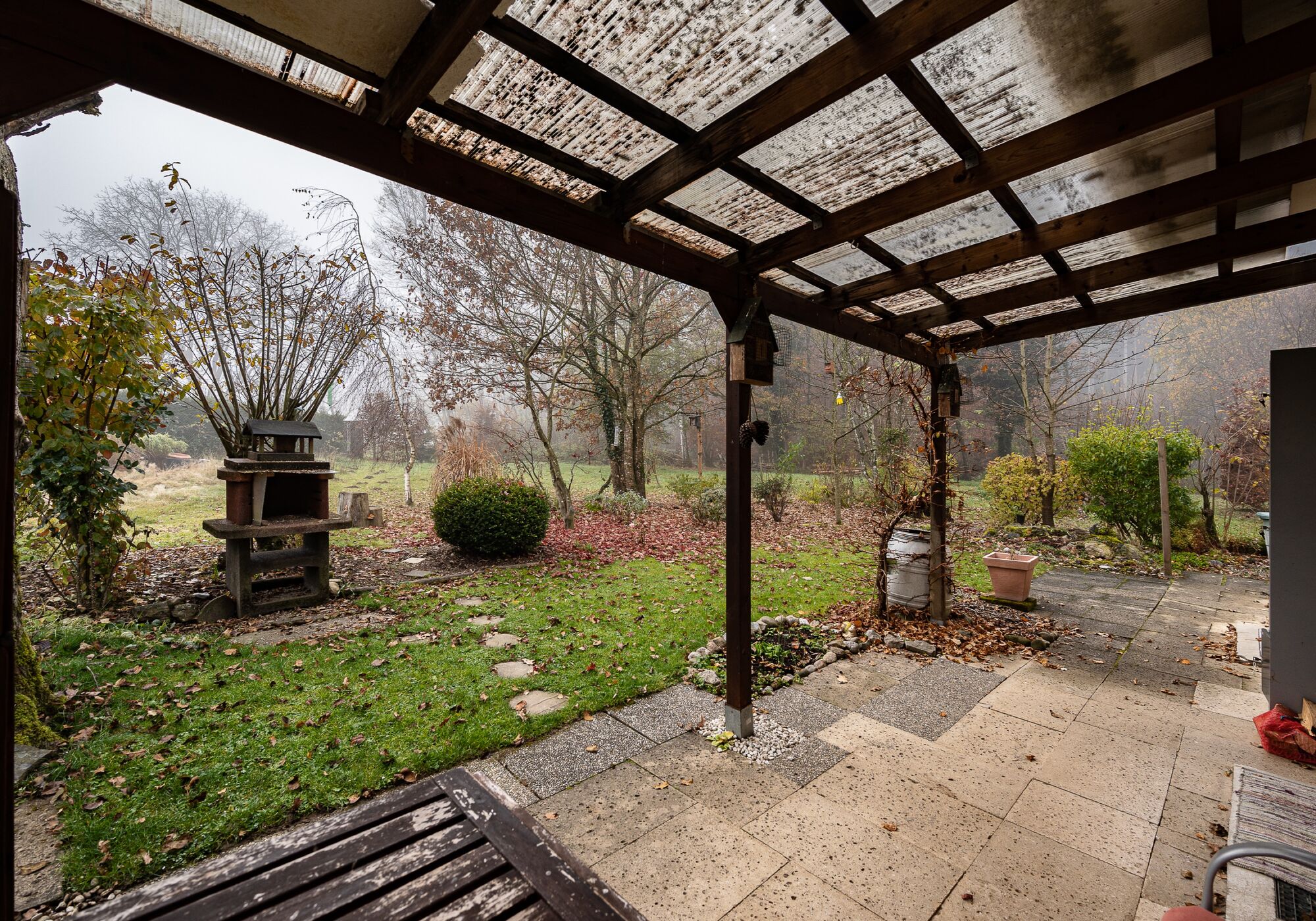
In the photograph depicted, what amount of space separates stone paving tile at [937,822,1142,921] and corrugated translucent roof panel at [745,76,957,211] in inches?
107

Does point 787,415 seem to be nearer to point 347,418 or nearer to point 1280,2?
point 347,418

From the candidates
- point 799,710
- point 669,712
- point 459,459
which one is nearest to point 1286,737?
point 799,710

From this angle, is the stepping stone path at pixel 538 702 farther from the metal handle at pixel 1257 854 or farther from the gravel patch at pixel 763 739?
the metal handle at pixel 1257 854

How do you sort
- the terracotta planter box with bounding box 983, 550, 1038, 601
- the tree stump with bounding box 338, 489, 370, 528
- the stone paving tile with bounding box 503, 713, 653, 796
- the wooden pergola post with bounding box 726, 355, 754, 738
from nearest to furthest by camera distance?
the stone paving tile with bounding box 503, 713, 653, 796, the wooden pergola post with bounding box 726, 355, 754, 738, the terracotta planter box with bounding box 983, 550, 1038, 601, the tree stump with bounding box 338, 489, 370, 528

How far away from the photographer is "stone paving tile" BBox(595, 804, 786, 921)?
1.77 m

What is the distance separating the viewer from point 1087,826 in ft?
7.17

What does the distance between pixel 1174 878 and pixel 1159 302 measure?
3.44 meters

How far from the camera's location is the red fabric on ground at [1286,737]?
262cm

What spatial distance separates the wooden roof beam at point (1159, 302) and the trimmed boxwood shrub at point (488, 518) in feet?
15.9

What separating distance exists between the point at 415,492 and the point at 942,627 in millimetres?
10627

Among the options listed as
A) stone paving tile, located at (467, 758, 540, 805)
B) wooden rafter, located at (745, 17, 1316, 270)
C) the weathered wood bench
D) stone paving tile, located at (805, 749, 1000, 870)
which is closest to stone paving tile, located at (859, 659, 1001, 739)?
stone paving tile, located at (805, 749, 1000, 870)

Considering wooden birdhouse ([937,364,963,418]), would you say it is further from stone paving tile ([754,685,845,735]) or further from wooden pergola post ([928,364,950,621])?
stone paving tile ([754,685,845,735])

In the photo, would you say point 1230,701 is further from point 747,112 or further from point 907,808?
point 747,112

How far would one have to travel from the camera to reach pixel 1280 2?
152 centimetres
